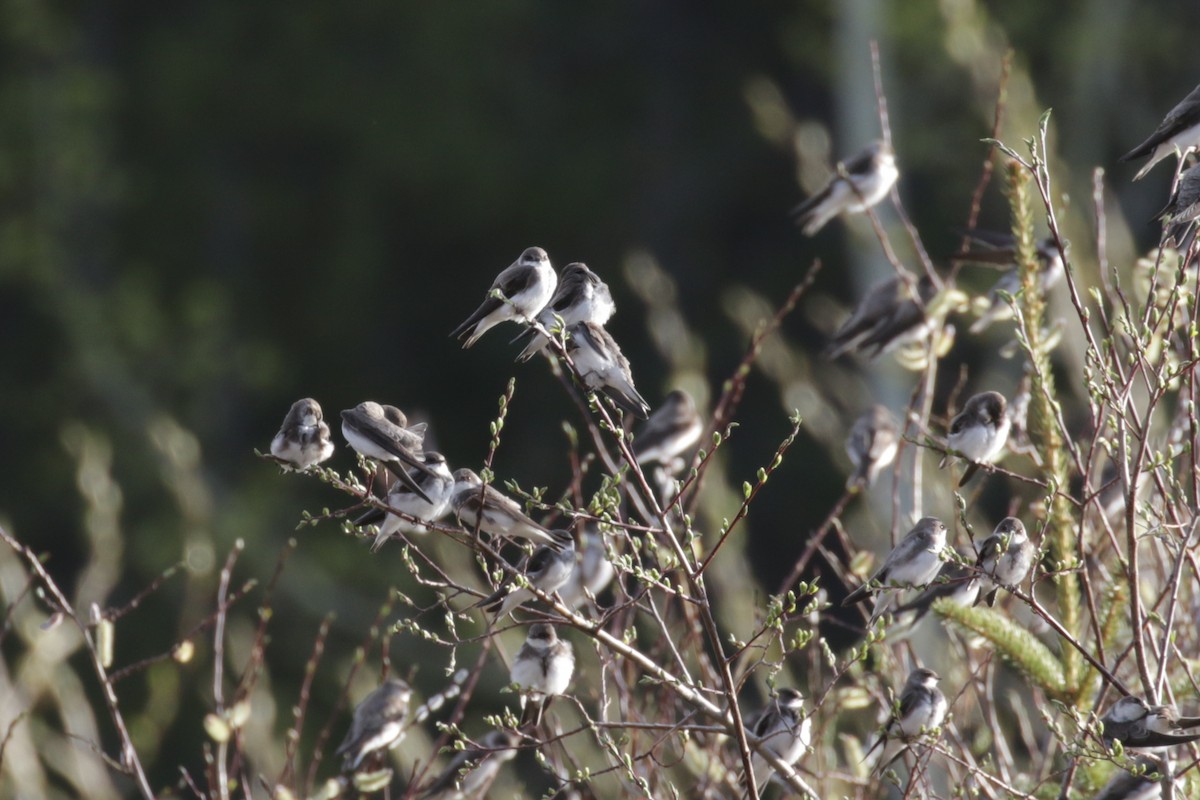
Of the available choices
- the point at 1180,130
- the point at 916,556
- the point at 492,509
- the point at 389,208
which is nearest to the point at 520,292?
the point at 492,509

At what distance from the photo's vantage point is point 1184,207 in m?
3.29

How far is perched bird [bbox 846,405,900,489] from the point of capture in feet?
17.4

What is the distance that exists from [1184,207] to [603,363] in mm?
1329

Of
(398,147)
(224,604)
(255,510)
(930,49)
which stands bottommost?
(255,510)

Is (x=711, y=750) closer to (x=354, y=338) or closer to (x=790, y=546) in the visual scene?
(x=790, y=546)

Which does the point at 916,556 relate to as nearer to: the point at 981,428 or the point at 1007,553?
the point at 1007,553

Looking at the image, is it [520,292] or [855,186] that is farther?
[855,186]

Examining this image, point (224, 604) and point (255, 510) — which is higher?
point (224, 604)

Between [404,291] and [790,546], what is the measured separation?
5707 mm

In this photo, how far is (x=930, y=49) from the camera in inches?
562

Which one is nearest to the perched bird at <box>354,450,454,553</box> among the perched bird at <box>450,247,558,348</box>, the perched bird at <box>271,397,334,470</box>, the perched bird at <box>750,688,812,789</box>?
the perched bird at <box>271,397,334,470</box>

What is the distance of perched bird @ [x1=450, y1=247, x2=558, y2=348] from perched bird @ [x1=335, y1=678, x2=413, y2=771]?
3.26ft

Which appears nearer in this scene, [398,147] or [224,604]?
[224,604]

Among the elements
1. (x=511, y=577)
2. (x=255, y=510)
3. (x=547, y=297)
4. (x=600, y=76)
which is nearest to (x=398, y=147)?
(x=600, y=76)
